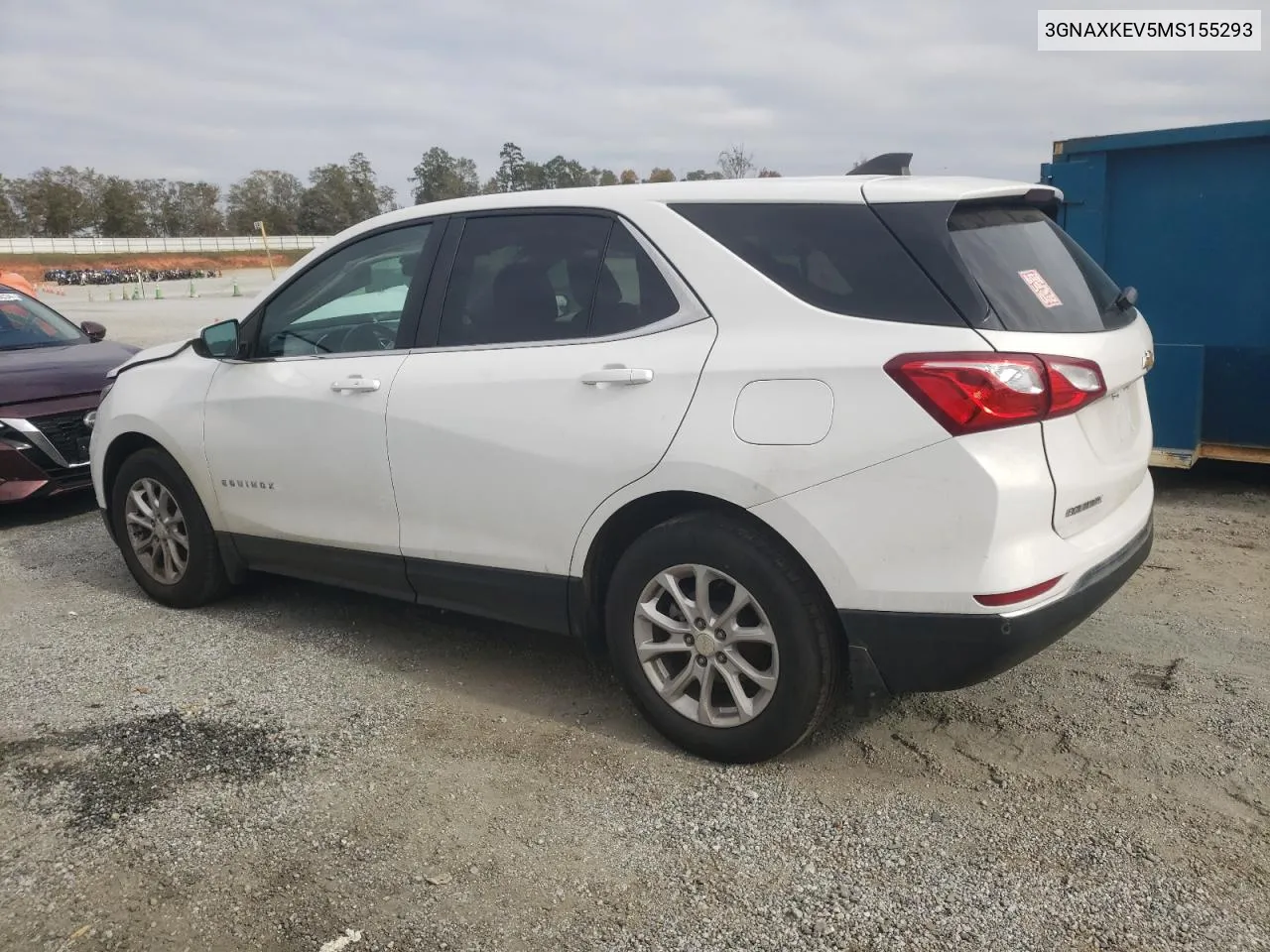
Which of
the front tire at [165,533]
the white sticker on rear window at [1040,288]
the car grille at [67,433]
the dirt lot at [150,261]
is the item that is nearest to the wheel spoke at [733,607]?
the white sticker on rear window at [1040,288]

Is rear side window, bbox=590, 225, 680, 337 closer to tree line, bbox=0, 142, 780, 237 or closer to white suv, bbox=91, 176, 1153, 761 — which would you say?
white suv, bbox=91, 176, 1153, 761

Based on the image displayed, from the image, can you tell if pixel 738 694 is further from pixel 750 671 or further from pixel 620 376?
pixel 620 376

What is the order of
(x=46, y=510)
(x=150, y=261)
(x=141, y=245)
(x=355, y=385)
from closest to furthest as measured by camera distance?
(x=355, y=385), (x=46, y=510), (x=150, y=261), (x=141, y=245)

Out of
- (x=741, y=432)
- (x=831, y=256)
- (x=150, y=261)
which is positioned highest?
(x=150, y=261)

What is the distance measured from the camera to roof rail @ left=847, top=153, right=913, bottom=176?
3.43m

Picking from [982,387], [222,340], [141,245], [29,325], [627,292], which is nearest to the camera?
[982,387]

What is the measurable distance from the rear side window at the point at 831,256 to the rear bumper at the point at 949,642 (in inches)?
31.7

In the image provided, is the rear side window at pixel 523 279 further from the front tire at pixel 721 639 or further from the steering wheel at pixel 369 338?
the front tire at pixel 721 639

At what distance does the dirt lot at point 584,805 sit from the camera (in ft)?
8.41

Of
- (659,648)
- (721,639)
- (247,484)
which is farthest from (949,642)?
(247,484)

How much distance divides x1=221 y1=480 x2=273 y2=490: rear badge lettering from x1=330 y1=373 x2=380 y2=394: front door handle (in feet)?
2.05

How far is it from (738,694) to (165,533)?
3.06m

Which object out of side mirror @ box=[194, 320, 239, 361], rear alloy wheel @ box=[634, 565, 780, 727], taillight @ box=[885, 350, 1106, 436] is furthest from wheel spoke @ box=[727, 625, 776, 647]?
side mirror @ box=[194, 320, 239, 361]

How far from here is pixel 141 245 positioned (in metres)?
97.8
